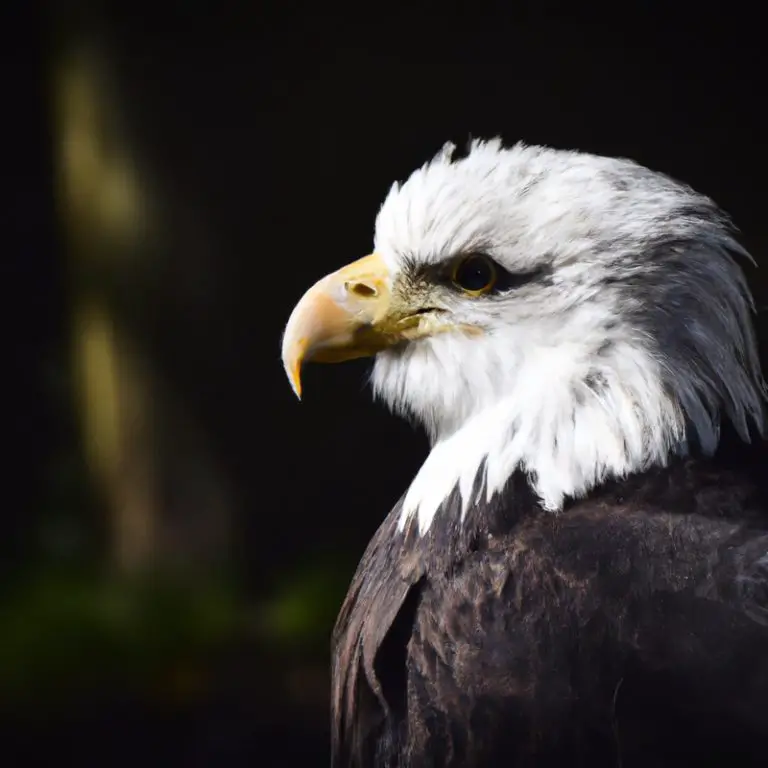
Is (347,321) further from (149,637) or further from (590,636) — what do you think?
(149,637)

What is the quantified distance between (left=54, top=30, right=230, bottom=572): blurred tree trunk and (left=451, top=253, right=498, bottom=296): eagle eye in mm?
2397

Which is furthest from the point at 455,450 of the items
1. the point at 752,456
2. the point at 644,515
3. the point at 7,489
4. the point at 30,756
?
the point at 7,489

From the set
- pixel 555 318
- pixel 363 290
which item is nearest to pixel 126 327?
pixel 363 290

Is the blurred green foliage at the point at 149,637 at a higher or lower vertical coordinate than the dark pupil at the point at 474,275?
lower

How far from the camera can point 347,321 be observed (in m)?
1.59

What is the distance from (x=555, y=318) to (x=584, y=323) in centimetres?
4

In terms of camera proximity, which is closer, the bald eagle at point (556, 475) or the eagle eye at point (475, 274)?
the bald eagle at point (556, 475)

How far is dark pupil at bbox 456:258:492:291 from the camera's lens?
156cm

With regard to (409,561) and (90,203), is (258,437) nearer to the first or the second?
(90,203)

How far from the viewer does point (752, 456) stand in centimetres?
156

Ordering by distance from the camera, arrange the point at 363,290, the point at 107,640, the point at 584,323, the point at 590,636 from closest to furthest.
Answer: the point at 590,636 < the point at 584,323 < the point at 363,290 < the point at 107,640

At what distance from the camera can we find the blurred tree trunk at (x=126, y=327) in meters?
3.88

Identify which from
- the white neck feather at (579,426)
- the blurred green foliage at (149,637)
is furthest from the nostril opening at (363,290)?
the blurred green foliage at (149,637)

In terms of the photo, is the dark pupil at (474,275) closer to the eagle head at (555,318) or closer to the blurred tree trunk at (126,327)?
the eagle head at (555,318)
